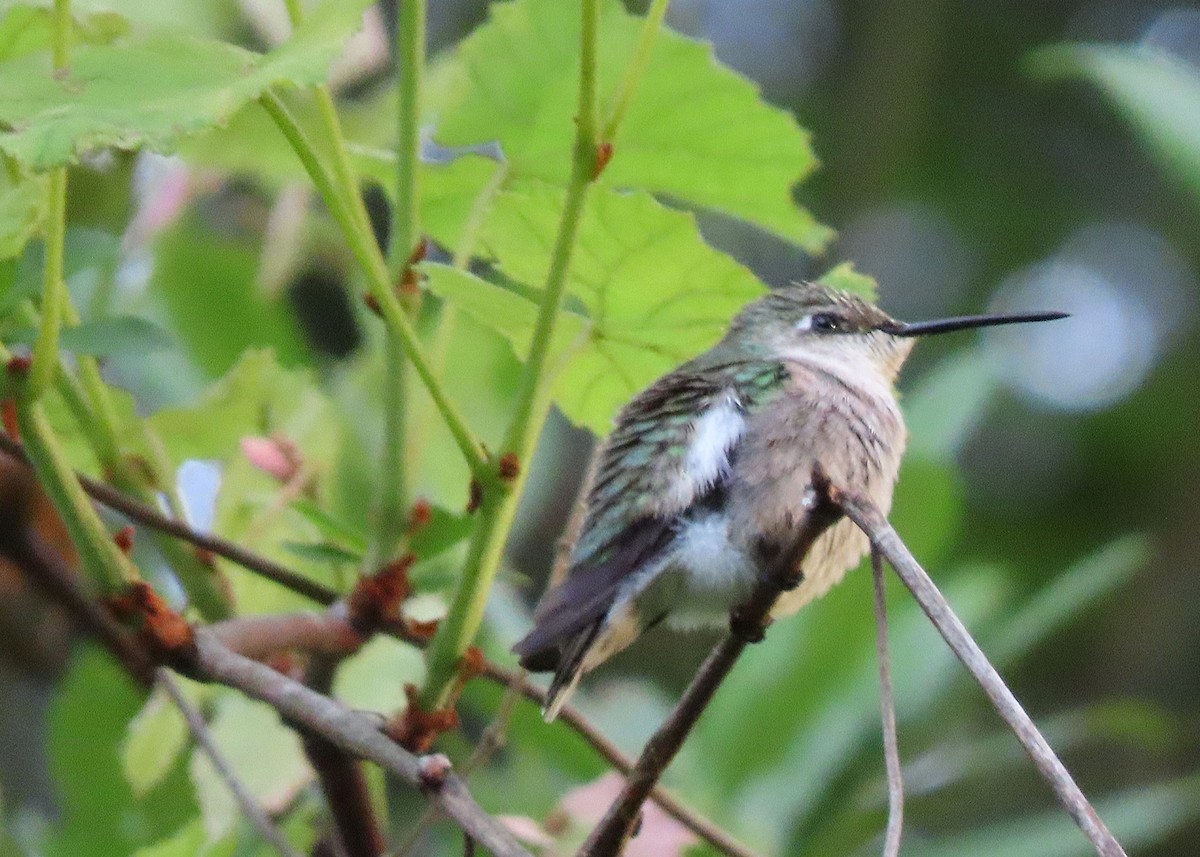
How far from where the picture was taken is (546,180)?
161 cm

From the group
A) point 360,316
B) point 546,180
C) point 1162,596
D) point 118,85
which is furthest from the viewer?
point 1162,596

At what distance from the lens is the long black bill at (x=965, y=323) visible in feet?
5.18

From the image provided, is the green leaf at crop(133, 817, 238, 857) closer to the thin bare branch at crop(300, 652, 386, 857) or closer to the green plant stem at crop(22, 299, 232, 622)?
the thin bare branch at crop(300, 652, 386, 857)

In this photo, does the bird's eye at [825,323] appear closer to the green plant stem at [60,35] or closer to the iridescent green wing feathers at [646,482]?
the iridescent green wing feathers at [646,482]

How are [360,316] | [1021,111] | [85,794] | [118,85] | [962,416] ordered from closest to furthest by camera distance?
[118,85] → [85,794] → [360,316] → [962,416] → [1021,111]

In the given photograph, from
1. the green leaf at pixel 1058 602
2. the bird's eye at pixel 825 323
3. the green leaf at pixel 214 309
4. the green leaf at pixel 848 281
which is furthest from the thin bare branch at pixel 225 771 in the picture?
the green leaf at pixel 1058 602

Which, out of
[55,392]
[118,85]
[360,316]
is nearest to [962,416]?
[360,316]

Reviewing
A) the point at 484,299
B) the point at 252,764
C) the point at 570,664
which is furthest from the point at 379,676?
the point at 484,299

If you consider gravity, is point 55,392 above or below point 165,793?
above

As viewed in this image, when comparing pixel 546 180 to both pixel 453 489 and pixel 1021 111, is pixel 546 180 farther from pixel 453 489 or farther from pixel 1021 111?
pixel 1021 111

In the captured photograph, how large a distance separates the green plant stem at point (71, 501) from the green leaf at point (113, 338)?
0.46 feet

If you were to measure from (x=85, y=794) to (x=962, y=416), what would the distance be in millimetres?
1517

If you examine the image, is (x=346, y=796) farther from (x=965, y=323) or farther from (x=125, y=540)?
(x=965, y=323)

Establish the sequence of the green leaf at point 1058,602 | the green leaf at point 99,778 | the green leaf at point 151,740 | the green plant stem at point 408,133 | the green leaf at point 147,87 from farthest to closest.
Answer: the green leaf at point 1058,602 < the green leaf at point 99,778 < the green leaf at point 151,740 < the green plant stem at point 408,133 < the green leaf at point 147,87
